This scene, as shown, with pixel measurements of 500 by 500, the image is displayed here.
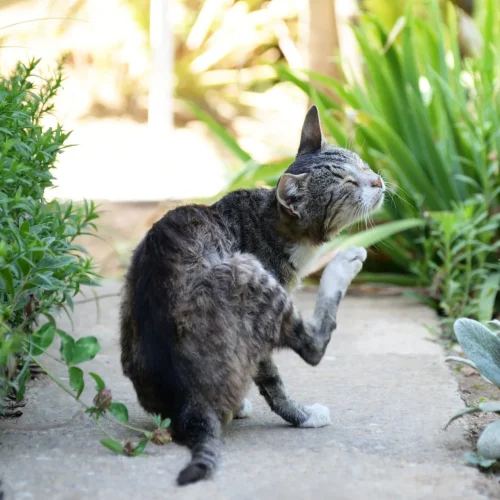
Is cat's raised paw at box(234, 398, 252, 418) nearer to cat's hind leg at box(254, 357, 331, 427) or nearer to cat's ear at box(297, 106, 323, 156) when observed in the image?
cat's hind leg at box(254, 357, 331, 427)

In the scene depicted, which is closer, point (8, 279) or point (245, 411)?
point (8, 279)

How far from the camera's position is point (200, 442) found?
2.59m

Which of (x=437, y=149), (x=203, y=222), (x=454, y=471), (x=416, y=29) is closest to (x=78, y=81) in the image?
(x=416, y=29)

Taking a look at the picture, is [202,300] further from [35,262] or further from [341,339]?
[341,339]

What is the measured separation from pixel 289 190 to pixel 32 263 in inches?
43.9

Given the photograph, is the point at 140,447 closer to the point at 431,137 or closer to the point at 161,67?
the point at 431,137

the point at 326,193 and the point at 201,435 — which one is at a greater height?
the point at 326,193

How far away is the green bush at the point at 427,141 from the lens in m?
4.96

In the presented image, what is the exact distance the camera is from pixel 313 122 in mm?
3549

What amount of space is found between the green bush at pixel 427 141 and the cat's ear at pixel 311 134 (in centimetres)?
145

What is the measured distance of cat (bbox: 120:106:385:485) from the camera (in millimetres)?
2699

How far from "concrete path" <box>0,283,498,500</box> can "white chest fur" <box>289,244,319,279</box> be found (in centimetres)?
57

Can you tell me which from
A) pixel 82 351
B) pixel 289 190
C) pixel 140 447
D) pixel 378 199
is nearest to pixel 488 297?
pixel 378 199

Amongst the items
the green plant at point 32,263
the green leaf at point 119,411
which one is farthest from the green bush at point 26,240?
the green leaf at point 119,411
